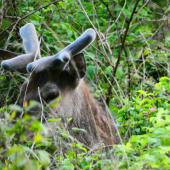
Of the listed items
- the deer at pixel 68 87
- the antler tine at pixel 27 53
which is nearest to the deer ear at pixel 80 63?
the deer at pixel 68 87

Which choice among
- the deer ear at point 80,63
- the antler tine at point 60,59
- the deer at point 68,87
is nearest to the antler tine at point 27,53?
the deer at point 68,87

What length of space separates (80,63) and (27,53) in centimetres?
97

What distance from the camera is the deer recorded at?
4324 millimetres

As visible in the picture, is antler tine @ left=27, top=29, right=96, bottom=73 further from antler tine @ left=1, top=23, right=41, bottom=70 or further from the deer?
antler tine @ left=1, top=23, right=41, bottom=70

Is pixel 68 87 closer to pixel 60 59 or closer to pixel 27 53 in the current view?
pixel 60 59

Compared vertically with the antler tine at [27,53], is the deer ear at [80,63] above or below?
below

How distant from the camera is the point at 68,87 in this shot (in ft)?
15.1

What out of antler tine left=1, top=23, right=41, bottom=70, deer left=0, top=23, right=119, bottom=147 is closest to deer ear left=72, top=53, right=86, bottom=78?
deer left=0, top=23, right=119, bottom=147

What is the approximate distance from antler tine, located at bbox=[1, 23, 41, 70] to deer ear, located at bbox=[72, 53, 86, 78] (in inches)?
23.2

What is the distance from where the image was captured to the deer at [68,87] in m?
4.32

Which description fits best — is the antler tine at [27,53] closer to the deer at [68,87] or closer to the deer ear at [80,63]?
the deer at [68,87]

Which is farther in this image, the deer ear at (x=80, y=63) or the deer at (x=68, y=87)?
the deer ear at (x=80, y=63)

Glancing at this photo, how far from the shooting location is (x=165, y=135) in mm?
2357

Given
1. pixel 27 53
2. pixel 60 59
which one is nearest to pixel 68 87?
pixel 60 59
